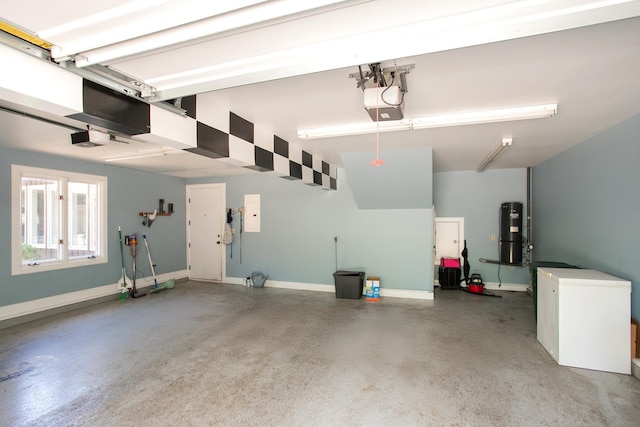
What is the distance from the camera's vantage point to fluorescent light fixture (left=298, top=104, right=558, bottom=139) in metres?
2.47

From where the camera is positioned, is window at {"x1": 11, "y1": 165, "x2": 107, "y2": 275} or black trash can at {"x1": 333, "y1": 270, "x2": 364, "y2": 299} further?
black trash can at {"x1": 333, "y1": 270, "x2": 364, "y2": 299}

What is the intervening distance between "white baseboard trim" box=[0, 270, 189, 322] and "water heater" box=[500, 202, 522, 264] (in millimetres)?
6730

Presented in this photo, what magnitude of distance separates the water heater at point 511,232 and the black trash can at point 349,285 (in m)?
2.70

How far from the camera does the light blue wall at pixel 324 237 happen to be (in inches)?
206

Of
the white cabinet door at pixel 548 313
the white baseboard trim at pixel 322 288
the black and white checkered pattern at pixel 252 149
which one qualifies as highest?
the black and white checkered pattern at pixel 252 149

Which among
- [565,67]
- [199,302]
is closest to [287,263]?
[199,302]

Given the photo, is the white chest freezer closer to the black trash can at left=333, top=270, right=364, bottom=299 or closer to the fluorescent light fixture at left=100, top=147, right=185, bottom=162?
the black trash can at left=333, top=270, right=364, bottom=299

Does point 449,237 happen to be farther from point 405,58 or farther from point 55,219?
point 55,219

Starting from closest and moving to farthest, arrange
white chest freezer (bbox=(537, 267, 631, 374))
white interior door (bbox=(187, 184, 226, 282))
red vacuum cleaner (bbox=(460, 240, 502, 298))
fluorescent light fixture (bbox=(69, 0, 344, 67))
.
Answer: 1. fluorescent light fixture (bbox=(69, 0, 344, 67))
2. white chest freezer (bbox=(537, 267, 631, 374))
3. red vacuum cleaner (bbox=(460, 240, 502, 298))
4. white interior door (bbox=(187, 184, 226, 282))

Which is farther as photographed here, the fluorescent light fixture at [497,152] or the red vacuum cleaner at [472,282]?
the red vacuum cleaner at [472,282]

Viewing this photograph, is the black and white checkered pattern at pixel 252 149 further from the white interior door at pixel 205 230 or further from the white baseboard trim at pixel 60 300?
the white baseboard trim at pixel 60 300

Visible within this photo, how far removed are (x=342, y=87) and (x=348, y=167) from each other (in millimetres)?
2327

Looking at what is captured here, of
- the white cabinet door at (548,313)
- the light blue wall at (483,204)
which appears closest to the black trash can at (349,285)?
the light blue wall at (483,204)

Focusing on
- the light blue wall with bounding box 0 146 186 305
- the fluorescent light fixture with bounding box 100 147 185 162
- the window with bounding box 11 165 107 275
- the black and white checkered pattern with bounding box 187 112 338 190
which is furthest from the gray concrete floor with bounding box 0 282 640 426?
the fluorescent light fixture with bounding box 100 147 185 162
